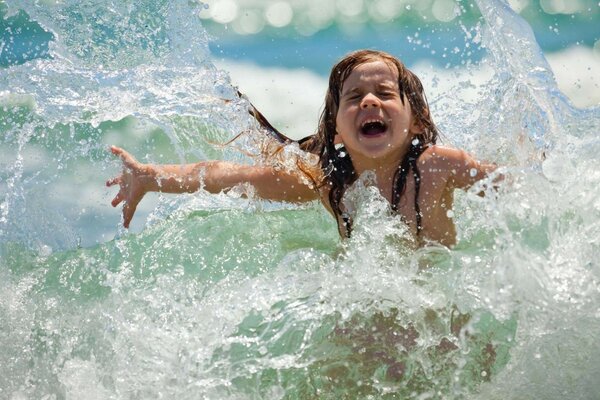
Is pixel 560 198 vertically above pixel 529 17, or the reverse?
pixel 560 198

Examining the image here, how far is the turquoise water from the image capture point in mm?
2461

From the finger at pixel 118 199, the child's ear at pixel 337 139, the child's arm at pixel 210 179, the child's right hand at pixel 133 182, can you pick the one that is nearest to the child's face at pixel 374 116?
the child's ear at pixel 337 139

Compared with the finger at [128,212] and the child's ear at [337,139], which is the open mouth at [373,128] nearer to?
the child's ear at [337,139]

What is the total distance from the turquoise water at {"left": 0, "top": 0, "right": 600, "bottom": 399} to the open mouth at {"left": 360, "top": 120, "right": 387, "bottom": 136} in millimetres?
229

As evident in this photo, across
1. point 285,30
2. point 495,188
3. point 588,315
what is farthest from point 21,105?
point 588,315

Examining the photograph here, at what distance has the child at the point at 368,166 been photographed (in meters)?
3.13

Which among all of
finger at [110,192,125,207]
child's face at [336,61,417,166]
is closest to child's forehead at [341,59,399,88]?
child's face at [336,61,417,166]

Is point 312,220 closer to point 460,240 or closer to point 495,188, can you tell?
point 460,240

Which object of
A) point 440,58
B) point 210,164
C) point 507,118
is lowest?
point 440,58

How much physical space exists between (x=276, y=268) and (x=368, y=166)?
558 mm

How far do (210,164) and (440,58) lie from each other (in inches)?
146

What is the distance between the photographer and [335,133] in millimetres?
3439

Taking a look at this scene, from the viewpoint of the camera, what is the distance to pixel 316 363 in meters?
2.57

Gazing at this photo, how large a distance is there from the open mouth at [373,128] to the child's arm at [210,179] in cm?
39
